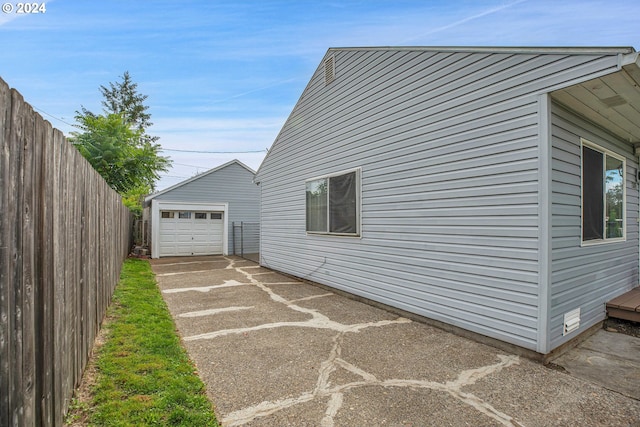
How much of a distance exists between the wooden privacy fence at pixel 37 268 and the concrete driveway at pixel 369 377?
106cm

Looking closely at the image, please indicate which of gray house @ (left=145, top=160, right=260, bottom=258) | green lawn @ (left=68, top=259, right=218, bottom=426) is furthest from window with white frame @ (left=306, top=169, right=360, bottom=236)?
gray house @ (left=145, top=160, right=260, bottom=258)

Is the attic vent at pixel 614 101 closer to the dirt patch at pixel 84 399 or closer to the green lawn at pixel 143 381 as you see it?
the green lawn at pixel 143 381

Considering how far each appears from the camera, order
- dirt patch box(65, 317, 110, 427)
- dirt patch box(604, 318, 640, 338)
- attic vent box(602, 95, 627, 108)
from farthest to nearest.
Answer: dirt patch box(604, 318, 640, 338), attic vent box(602, 95, 627, 108), dirt patch box(65, 317, 110, 427)

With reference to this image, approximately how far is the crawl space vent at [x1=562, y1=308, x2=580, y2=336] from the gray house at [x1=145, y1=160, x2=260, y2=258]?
12.7 metres

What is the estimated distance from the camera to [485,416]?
231 cm

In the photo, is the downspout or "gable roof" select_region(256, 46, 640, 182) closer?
"gable roof" select_region(256, 46, 640, 182)

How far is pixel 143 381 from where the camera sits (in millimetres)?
2613

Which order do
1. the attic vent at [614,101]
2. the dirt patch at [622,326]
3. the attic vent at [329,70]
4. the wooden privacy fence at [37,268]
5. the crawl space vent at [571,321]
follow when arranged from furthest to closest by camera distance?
1. the attic vent at [329,70]
2. the dirt patch at [622,326]
3. the crawl space vent at [571,321]
4. the attic vent at [614,101]
5. the wooden privacy fence at [37,268]

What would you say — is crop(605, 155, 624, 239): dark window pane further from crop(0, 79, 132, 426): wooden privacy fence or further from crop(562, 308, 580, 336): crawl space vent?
crop(0, 79, 132, 426): wooden privacy fence

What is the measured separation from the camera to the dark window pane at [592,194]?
3.91m

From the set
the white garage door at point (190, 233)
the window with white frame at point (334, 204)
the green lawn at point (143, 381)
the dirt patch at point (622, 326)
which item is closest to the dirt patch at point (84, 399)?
the green lawn at point (143, 381)

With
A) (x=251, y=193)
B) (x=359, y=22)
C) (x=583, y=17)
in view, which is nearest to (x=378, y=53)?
(x=359, y=22)

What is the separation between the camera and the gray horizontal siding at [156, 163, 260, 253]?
13.7 meters

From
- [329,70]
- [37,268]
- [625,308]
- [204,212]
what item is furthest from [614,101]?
[204,212]
